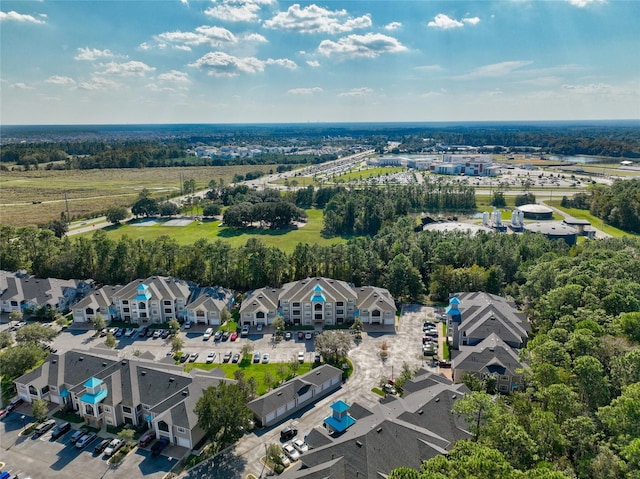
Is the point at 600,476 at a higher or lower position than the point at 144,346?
higher

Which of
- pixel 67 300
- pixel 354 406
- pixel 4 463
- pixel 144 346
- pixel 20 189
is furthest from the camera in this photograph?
pixel 20 189

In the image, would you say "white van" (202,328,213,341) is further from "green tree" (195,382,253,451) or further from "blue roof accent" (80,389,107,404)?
"green tree" (195,382,253,451)

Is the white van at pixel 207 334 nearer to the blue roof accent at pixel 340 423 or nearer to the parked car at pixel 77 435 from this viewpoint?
A: the parked car at pixel 77 435

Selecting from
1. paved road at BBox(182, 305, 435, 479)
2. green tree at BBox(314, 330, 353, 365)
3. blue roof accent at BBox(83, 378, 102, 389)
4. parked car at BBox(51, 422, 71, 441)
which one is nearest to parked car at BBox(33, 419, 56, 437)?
parked car at BBox(51, 422, 71, 441)

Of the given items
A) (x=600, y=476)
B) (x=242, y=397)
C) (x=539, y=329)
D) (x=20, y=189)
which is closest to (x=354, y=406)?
(x=242, y=397)

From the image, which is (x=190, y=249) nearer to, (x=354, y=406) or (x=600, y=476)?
(x=354, y=406)
